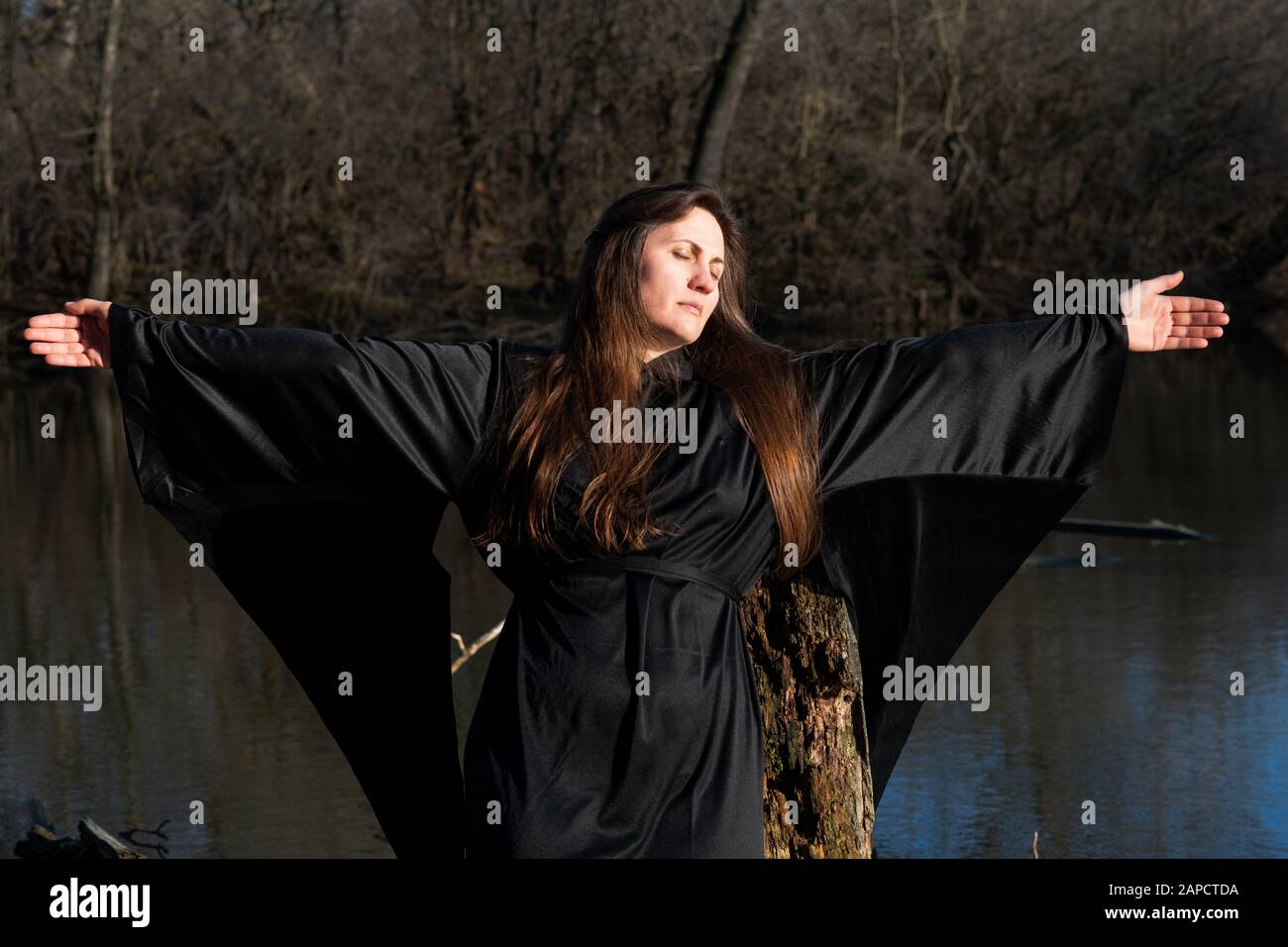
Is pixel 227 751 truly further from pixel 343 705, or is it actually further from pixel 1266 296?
pixel 1266 296

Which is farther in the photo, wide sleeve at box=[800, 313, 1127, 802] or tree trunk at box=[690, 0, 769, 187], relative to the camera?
tree trunk at box=[690, 0, 769, 187]

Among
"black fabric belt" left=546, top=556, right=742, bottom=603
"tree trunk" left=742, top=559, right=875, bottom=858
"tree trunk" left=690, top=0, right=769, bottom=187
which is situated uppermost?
"tree trunk" left=690, top=0, right=769, bottom=187

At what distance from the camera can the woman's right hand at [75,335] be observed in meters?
3.50

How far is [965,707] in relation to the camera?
8.73m

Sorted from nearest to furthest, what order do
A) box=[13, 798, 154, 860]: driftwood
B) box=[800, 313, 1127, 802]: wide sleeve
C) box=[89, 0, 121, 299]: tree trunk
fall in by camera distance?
box=[800, 313, 1127, 802]: wide sleeve
box=[13, 798, 154, 860]: driftwood
box=[89, 0, 121, 299]: tree trunk

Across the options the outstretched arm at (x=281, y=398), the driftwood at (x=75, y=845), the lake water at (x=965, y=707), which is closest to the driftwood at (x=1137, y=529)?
the lake water at (x=965, y=707)

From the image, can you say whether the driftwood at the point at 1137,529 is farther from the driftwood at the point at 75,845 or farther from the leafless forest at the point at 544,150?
the leafless forest at the point at 544,150

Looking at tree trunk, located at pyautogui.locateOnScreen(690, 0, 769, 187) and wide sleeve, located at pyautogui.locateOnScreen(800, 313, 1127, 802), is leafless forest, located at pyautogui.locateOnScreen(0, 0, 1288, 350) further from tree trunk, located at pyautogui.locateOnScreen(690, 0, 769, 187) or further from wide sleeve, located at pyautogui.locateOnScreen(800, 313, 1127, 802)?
wide sleeve, located at pyautogui.locateOnScreen(800, 313, 1127, 802)

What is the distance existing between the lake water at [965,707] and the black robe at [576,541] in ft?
10.6

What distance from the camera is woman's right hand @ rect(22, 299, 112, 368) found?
11.5 feet

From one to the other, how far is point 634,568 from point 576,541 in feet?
0.37

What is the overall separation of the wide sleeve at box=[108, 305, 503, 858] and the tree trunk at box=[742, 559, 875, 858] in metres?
0.85

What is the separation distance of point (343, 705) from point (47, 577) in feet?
30.1

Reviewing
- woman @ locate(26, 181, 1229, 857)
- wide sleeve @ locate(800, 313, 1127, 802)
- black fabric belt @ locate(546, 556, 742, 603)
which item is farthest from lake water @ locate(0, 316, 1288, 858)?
black fabric belt @ locate(546, 556, 742, 603)
